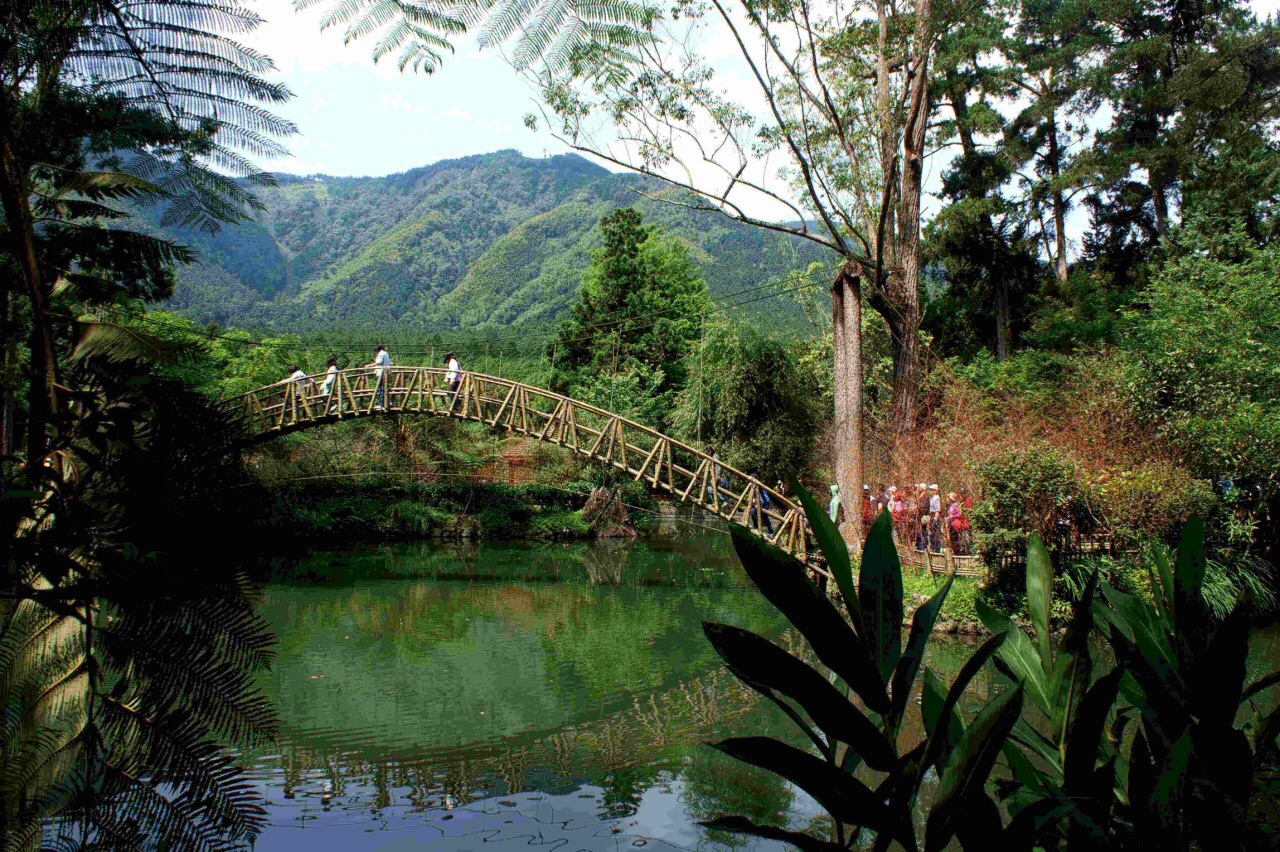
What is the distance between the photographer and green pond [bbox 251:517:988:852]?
5438 mm

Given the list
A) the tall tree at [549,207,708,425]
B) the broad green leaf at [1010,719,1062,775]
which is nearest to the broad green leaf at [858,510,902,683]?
the broad green leaf at [1010,719,1062,775]

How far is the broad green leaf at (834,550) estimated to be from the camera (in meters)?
0.87

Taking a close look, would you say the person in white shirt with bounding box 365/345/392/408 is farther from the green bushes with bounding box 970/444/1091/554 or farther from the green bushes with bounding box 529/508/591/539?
the green bushes with bounding box 970/444/1091/554

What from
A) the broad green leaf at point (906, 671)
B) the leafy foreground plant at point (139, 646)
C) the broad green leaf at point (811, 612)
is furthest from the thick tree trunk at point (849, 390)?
the broad green leaf at point (811, 612)

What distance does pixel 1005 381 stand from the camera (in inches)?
663

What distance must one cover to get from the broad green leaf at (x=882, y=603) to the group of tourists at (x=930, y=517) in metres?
11.0

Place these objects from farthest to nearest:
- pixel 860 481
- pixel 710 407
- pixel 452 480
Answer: pixel 452 480, pixel 710 407, pixel 860 481

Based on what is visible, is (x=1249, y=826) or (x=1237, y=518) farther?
(x=1237, y=518)

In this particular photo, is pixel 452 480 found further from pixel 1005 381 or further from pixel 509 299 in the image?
pixel 509 299

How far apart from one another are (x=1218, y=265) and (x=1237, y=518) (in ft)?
15.7

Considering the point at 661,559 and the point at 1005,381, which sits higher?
the point at 1005,381

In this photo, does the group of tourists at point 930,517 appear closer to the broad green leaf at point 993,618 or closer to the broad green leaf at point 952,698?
the broad green leaf at point 993,618

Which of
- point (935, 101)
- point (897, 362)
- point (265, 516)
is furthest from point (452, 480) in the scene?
point (265, 516)

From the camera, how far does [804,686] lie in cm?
91
